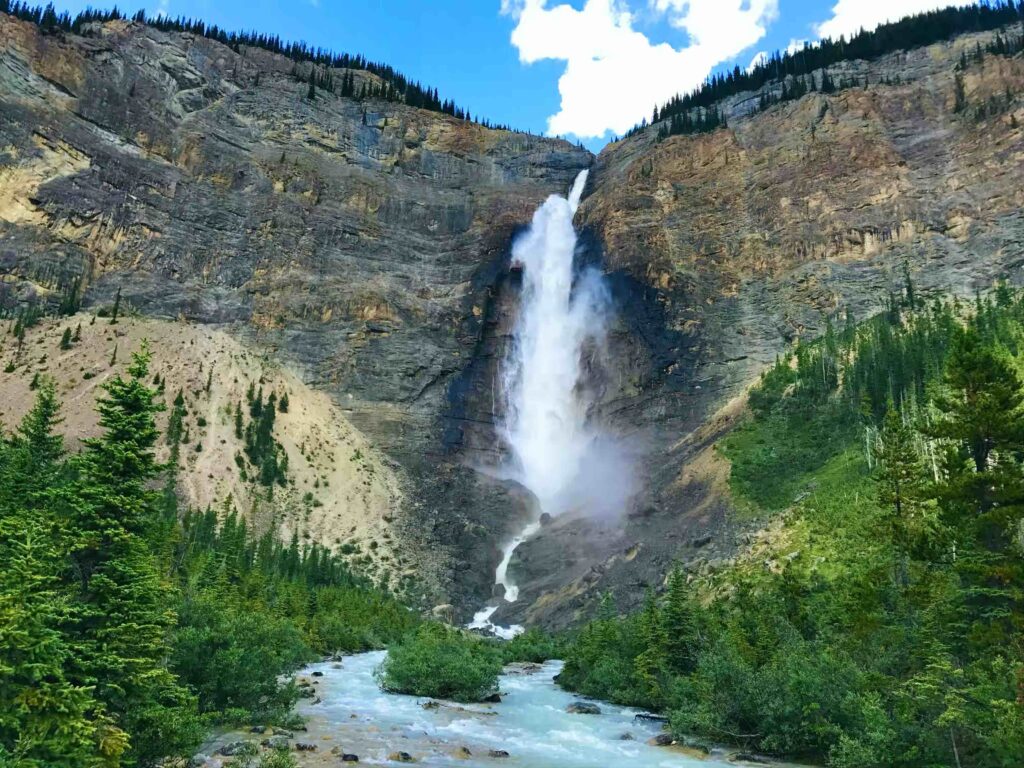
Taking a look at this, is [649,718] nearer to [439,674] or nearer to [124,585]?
[439,674]

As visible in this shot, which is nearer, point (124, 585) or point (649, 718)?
point (124, 585)

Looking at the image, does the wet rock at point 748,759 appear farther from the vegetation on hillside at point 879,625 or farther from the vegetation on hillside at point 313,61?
the vegetation on hillside at point 313,61

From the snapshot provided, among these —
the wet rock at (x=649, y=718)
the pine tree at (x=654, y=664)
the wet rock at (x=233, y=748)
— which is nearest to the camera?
the wet rock at (x=233, y=748)

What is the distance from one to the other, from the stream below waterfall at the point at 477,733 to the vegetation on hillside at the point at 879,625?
2.10m

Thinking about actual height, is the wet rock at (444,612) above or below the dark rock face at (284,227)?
below

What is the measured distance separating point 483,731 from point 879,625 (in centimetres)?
1422

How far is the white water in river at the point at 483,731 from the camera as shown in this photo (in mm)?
20812

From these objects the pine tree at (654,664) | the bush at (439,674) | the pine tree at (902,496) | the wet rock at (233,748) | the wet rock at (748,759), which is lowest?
the bush at (439,674)

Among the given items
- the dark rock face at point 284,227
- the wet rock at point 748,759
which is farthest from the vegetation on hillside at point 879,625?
the dark rock face at point 284,227

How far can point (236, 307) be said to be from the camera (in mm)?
94625

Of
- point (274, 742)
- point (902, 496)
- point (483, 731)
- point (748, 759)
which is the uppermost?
point (902, 496)

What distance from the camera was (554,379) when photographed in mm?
98250

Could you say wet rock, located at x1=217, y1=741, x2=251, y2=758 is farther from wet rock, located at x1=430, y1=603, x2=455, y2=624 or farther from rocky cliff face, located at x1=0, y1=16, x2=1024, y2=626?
wet rock, located at x1=430, y1=603, x2=455, y2=624

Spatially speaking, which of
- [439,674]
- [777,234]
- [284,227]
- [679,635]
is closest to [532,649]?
[439,674]
